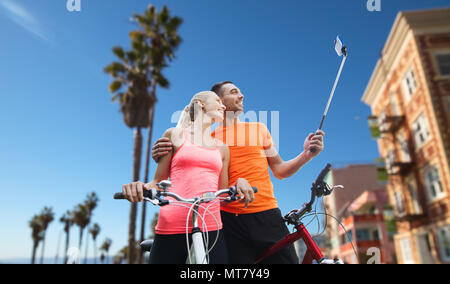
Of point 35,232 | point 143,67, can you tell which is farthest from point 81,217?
point 143,67

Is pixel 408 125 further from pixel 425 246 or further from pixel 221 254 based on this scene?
pixel 221 254

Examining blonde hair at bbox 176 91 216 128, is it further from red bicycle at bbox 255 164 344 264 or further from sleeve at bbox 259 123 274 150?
red bicycle at bbox 255 164 344 264

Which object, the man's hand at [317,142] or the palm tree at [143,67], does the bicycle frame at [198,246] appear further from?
the palm tree at [143,67]

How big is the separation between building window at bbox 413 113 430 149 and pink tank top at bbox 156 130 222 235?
1544 cm

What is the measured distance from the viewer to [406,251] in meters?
17.1

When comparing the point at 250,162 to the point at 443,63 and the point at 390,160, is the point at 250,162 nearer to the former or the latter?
the point at 443,63

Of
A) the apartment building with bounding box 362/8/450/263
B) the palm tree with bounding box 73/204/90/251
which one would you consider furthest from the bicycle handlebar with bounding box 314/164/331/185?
the palm tree with bounding box 73/204/90/251

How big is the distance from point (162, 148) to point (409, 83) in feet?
56.8

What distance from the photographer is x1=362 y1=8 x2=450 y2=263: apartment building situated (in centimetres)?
1373

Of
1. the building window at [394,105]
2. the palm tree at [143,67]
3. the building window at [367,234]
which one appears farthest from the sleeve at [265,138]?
the building window at [367,234]

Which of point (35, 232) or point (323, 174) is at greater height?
point (35, 232)

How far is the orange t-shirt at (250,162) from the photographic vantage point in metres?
1.98

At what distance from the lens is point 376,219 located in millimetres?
26938
